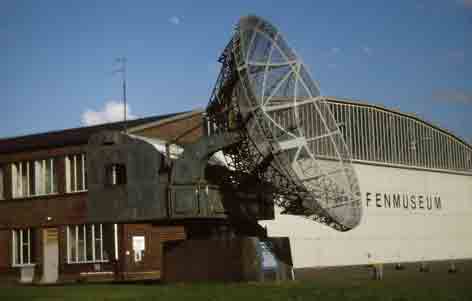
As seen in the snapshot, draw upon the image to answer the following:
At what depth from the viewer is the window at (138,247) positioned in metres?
49.3

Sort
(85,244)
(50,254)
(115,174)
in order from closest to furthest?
(115,174), (85,244), (50,254)

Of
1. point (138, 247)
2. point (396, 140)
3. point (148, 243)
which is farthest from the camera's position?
point (396, 140)

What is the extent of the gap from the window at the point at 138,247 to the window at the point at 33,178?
7.18 metres

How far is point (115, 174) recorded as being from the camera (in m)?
31.4

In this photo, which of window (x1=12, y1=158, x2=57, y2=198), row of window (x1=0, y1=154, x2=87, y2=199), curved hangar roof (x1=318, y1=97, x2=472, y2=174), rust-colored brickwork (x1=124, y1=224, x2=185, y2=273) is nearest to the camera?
rust-colored brickwork (x1=124, y1=224, x2=185, y2=273)

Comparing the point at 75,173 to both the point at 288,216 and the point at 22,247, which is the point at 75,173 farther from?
the point at 288,216

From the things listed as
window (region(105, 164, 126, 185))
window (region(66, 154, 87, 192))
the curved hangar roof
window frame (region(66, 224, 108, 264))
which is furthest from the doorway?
the curved hangar roof

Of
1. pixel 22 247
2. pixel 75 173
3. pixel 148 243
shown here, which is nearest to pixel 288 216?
pixel 148 243

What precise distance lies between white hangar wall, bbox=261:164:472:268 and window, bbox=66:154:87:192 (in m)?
14.6

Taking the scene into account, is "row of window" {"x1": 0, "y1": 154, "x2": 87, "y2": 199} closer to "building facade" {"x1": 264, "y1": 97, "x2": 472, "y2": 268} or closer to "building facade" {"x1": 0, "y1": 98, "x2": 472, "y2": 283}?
"building facade" {"x1": 0, "y1": 98, "x2": 472, "y2": 283}

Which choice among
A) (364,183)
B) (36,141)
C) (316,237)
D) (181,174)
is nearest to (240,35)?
(181,174)

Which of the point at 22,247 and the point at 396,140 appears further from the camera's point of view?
the point at 396,140

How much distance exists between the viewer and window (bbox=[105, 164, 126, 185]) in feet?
102

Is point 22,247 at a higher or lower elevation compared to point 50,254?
higher
